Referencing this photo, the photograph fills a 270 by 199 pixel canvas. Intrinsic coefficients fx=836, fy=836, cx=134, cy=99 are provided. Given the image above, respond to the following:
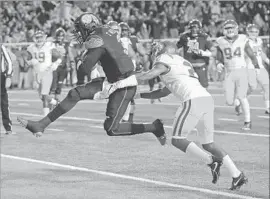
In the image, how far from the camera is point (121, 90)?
9.02 m

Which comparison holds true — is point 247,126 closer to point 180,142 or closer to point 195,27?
point 195,27

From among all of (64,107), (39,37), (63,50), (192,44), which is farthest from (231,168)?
(63,50)

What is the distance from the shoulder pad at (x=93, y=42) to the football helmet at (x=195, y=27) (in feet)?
25.4

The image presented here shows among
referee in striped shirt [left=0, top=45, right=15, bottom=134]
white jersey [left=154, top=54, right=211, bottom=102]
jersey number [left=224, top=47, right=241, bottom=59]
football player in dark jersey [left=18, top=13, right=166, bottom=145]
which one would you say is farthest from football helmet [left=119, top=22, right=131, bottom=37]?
white jersey [left=154, top=54, right=211, bottom=102]

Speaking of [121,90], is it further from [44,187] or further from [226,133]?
[226,133]

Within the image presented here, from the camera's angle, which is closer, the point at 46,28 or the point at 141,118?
the point at 141,118

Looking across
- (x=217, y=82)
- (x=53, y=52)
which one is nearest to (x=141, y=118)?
(x=53, y=52)

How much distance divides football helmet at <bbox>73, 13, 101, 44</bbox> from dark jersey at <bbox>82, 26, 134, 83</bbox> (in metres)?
0.05

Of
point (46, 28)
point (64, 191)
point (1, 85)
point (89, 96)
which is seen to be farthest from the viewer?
point (46, 28)

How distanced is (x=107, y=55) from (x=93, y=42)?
315 millimetres

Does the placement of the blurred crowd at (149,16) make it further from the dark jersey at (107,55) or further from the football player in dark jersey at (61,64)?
the dark jersey at (107,55)

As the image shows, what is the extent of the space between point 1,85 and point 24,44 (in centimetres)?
1025

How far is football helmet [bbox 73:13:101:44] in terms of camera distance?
8.53 metres

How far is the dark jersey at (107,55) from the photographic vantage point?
8625mm
